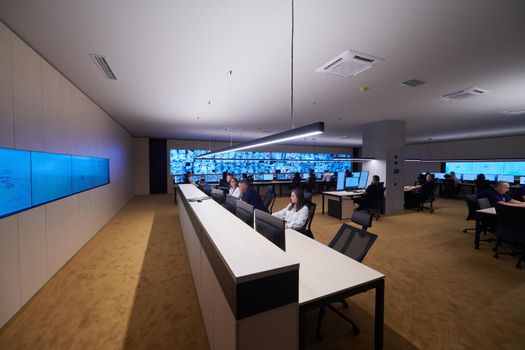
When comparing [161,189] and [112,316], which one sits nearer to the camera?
[112,316]

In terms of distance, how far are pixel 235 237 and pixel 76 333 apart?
1962mm

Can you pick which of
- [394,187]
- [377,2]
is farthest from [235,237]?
[394,187]

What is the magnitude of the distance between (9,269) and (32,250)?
408mm

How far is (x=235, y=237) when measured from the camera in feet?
5.50

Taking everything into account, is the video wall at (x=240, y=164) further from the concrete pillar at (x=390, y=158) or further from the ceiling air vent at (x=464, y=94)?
the ceiling air vent at (x=464, y=94)

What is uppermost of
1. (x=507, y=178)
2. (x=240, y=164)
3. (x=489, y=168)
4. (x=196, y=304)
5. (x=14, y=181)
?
(x=240, y=164)

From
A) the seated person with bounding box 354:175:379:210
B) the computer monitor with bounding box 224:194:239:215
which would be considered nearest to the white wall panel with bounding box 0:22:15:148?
the computer monitor with bounding box 224:194:239:215

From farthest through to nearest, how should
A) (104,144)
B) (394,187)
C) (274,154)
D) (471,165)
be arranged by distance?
1. (274,154)
2. (471,165)
3. (394,187)
4. (104,144)

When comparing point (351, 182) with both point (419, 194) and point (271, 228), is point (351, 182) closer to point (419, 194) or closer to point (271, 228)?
point (419, 194)

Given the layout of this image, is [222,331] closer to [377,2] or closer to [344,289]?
[344,289]

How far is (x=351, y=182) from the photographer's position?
743 cm

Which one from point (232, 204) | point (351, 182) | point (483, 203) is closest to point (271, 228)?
point (232, 204)

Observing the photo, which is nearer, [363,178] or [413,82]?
[413,82]

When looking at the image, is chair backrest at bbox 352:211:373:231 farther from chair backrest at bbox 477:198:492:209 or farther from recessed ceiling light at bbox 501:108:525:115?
recessed ceiling light at bbox 501:108:525:115
